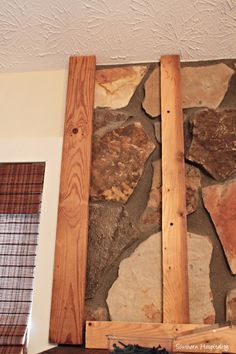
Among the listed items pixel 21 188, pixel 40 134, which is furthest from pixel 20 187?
pixel 40 134

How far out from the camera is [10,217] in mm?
1404

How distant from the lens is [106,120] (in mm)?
1465

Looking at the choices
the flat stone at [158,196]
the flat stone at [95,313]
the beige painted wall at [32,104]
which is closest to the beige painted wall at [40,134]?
the beige painted wall at [32,104]

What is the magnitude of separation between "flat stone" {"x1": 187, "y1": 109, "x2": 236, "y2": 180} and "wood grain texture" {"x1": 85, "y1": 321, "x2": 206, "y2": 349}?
0.58 metres

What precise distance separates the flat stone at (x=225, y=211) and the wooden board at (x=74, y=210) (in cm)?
49

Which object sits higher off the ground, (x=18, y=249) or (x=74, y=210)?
(x=74, y=210)

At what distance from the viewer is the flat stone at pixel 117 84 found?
149 centimetres

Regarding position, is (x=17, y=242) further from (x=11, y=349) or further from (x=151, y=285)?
(x=151, y=285)

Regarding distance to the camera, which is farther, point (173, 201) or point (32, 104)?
point (32, 104)

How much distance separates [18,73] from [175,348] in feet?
4.35

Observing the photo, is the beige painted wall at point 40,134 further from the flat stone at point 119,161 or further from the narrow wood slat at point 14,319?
the flat stone at point 119,161

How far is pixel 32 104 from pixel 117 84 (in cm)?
40

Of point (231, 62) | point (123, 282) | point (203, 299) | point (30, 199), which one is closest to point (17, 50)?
point (30, 199)

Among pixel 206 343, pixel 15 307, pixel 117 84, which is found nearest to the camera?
pixel 206 343
